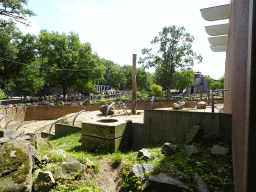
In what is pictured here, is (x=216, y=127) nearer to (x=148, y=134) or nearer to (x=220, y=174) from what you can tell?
(x=220, y=174)

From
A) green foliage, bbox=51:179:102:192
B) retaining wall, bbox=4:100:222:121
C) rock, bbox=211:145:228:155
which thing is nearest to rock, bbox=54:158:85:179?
green foliage, bbox=51:179:102:192

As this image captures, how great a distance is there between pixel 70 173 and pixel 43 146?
238 cm

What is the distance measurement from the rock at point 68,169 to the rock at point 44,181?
0.22m

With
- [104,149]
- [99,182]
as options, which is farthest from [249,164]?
[104,149]

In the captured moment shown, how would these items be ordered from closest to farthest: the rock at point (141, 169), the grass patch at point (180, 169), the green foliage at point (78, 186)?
the grass patch at point (180, 169) < the green foliage at point (78, 186) < the rock at point (141, 169)

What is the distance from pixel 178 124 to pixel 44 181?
4111 mm

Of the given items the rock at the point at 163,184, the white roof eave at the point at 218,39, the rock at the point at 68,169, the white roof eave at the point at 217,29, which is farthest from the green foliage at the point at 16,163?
the white roof eave at the point at 218,39

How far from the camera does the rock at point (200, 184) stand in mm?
3171

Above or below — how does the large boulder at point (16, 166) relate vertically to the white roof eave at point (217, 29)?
below

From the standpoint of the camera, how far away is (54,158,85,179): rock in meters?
3.84

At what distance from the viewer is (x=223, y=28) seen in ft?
20.2

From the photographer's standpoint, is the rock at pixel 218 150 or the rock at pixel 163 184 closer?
the rock at pixel 163 184

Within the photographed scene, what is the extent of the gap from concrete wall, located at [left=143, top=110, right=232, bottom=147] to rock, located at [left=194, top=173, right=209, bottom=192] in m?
1.93

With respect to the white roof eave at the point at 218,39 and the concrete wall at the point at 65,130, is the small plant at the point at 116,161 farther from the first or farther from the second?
the white roof eave at the point at 218,39
